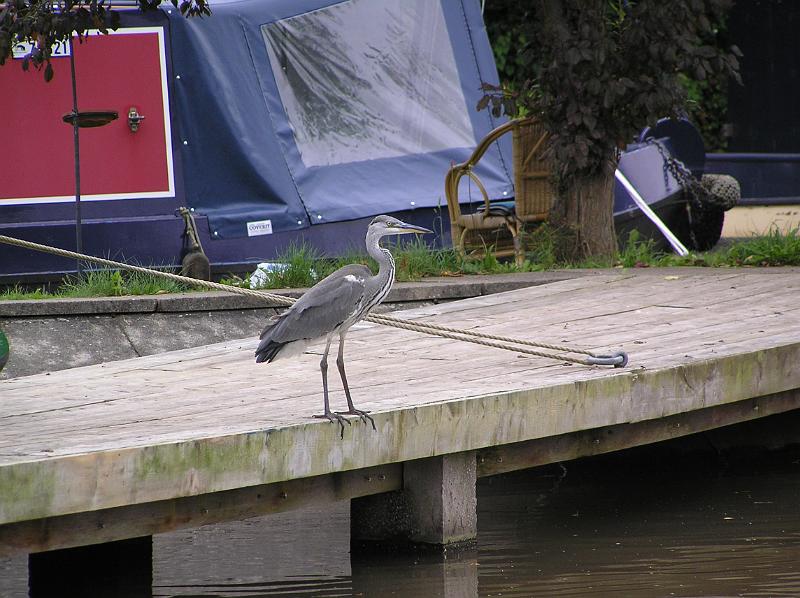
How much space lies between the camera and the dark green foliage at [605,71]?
27.1 feet

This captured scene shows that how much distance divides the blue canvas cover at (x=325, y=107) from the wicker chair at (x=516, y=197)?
72cm

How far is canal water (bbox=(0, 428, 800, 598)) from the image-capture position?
458 cm

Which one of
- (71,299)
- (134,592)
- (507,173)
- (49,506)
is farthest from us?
(507,173)

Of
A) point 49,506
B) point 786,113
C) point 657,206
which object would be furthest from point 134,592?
point 786,113

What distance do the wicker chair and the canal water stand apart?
292 cm

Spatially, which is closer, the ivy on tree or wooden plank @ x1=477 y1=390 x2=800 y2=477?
wooden plank @ x1=477 y1=390 x2=800 y2=477

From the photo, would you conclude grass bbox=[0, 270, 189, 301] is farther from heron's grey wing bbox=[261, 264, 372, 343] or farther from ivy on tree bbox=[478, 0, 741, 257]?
heron's grey wing bbox=[261, 264, 372, 343]

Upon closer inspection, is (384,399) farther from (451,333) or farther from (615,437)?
(615,437)

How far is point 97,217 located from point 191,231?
818 millimetres

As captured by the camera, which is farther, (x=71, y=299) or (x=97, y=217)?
(x=97, y=217)

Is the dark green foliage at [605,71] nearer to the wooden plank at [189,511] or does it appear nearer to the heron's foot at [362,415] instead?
the wooden plank at [189,511]

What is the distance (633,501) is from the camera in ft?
19.9

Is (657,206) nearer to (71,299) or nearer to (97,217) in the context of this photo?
(97,217)

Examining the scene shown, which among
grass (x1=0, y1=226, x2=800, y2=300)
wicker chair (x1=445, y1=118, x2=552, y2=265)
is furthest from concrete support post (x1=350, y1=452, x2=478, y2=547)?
wicker chair (x1=445, y1=118, x2=552, y2=265)
